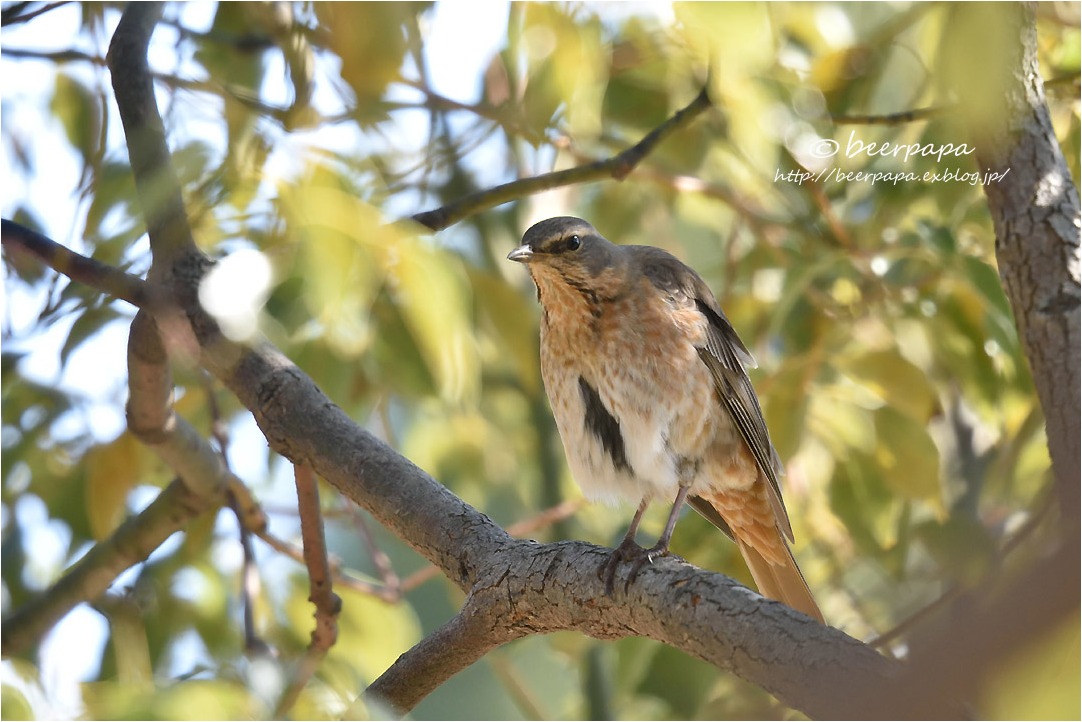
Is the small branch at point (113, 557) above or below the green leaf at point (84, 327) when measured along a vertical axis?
below

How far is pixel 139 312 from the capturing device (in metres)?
2.81

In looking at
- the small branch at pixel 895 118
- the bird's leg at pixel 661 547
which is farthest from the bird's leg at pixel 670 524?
the small branch at pixel 895 118

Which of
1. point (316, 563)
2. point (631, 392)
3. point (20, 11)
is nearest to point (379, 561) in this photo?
point (316, 563)

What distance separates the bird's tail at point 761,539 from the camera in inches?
136

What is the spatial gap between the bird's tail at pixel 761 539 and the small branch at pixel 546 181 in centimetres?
119

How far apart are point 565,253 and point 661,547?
108cm

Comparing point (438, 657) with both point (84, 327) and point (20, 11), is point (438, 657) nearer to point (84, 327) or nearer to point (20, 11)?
point (84, 327)

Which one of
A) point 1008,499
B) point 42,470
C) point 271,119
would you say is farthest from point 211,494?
point 1008,499

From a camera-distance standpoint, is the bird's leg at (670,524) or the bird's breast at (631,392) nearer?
the bird's leg at (670,524)

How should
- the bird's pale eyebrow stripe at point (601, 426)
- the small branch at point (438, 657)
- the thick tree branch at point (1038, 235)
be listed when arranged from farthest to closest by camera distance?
the bird's pale eyebrow stripe at point (601, 426) < the thick tree branch at point (1038, 235) < the small branch at point (438, 657)

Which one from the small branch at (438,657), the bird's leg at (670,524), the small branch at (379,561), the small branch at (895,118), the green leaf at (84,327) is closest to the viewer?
the small branch at (438,657)

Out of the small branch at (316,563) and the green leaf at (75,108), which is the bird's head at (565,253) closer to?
the small branch at (316,563)

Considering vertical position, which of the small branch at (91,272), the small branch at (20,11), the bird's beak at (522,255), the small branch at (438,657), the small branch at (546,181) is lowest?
the small branch at (438,657)

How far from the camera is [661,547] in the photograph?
2910 mm
